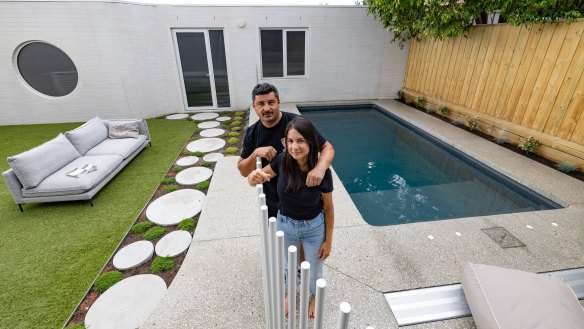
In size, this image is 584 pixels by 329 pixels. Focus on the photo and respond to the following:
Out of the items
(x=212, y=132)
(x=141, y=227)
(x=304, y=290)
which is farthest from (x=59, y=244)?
(x=212, y=132)

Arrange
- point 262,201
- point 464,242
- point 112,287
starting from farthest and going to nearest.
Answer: point 464,242 < point 112,287 < point 262,201

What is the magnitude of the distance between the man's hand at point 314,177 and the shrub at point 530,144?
5.48 meters

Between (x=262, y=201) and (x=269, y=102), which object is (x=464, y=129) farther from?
(x=262, y=201)

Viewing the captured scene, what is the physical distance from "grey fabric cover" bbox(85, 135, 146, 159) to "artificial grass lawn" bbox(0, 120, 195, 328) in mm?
359

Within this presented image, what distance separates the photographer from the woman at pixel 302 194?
4.90 ft

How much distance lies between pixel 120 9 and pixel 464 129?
9.09m

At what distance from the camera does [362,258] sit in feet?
8.53

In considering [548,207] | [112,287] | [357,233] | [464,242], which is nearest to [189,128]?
[112,287]

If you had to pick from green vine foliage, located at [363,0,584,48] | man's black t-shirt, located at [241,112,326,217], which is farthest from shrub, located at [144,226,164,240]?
green vine foliage, located at [363,0,584,48]

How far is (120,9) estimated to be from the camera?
6.54 m

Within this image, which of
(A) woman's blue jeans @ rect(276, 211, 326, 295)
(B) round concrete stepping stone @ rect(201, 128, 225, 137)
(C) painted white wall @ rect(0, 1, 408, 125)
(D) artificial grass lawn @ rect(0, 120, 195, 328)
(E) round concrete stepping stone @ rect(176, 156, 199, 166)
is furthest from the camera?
(B) round concrete stepping stone @ rect(201, 128, 225, 137)

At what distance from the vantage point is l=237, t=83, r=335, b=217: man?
5.55 feet

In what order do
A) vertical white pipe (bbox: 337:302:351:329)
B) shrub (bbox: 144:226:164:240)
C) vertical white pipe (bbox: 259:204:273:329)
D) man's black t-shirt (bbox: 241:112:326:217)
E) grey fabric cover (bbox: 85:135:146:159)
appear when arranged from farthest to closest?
grey fabric cover (bbox: 85:135:146:159) < shrub (bbox: 144:226:164:240) < man's black t-shirt (bbox: 241:112:326:217) < vertical white pipe (bbox: 259:204:273:329) < vertical white pipe (bbox: 337:302:351:329)

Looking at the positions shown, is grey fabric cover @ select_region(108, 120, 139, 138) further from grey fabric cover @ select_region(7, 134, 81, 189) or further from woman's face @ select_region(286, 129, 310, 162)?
woman's face @ select_region(286, 129, 310, 162)
